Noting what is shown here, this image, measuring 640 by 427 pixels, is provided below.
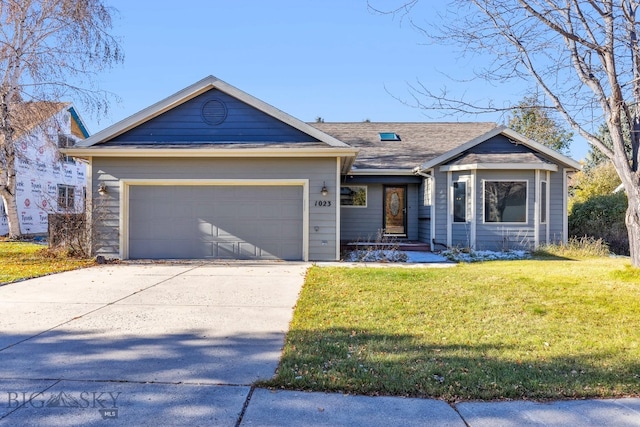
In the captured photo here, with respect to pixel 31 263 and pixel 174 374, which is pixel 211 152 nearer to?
pixel 31 263

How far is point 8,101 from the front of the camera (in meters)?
12.6

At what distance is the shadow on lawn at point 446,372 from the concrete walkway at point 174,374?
4.9 inches

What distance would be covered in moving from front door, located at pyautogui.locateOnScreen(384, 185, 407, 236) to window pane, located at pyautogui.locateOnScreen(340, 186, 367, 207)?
0.86 metres

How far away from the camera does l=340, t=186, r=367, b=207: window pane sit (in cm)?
1422

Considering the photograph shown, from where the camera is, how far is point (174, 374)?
11.3 feet

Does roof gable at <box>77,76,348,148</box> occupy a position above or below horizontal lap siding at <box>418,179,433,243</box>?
above

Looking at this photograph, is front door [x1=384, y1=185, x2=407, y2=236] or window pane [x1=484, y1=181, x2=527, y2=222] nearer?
window pane [x1=484, y1=181, x2=527, y2=222]

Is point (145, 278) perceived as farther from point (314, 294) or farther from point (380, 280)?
point (380, 280)

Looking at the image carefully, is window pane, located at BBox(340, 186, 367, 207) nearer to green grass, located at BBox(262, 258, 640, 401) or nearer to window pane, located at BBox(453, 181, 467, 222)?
window pane, located at BBox(453, 181, 467, 222)

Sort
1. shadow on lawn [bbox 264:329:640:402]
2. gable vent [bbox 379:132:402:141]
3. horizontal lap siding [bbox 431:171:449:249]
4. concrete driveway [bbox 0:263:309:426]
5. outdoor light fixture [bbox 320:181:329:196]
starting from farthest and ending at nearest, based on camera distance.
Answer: gable vent [bbox 379:132:402:141] → horizontal lap siding [bbox 431:171:449:249] → outdoor light fixture [bbox 320:181:329:196] → shadow on lawn [bbox 264:329:640:402] → concrete driveway [bbox 0:263:309:426]

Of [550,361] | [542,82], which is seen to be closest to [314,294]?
[550,361]

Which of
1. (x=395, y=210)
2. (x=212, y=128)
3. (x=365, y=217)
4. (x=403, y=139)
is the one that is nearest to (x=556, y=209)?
(x=395, y=210)

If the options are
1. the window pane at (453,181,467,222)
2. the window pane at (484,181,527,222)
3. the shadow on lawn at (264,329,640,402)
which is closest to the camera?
the shadow on lawn at (264,329,640,402)

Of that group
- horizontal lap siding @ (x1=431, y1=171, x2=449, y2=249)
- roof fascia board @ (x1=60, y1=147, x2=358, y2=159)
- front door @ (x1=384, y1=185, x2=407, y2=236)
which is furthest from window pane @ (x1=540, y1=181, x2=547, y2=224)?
roof fascia board @ (x1=60, y1=147, x2=358, y2=159)
